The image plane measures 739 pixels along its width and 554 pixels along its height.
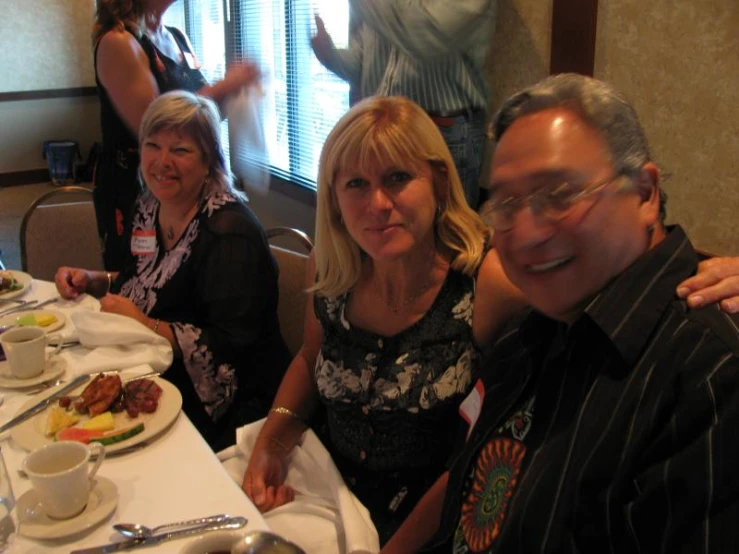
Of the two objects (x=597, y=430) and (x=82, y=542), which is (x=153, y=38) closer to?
(x=82, y=542)

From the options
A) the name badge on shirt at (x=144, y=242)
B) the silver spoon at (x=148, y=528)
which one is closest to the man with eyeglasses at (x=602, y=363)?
the silver spoon at (x=148, y=528)

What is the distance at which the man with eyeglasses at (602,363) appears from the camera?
75cm

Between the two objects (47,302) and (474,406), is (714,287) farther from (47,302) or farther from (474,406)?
(47,302)

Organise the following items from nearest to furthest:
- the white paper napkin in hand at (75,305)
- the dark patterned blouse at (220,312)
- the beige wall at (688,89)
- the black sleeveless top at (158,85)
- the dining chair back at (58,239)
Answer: the beige wall at (688,89)
the dark patterned blouse at (220,312)
the white paper napkin in hand at (75,305)
the black sleeveless top at (158,85)
the dining chair back at (58,239)

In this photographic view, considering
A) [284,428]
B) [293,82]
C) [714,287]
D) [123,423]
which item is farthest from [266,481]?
[293,82]

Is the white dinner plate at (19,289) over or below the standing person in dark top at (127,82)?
below

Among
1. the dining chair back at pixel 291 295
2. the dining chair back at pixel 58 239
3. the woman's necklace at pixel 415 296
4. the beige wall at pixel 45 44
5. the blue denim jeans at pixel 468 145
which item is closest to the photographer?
the woman's necklace at pixel 415 296

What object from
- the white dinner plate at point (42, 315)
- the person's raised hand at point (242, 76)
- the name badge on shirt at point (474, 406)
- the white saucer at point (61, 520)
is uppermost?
the person's raised hand at point (242, 76)

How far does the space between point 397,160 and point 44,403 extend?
0.86 m

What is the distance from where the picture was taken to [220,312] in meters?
1.84

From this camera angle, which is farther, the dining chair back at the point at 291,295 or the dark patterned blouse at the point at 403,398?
the dining chair back at the point at 291,295

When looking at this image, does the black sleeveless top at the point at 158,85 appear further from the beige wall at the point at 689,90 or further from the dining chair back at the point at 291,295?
the beige wall at the point at 689,90

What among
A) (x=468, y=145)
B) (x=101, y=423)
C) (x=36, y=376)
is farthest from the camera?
(x=468, y=145)

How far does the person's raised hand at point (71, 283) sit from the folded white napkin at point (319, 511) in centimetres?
83
